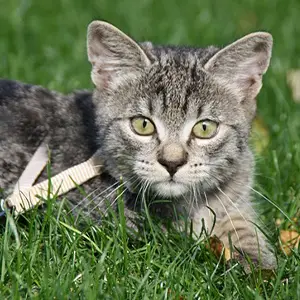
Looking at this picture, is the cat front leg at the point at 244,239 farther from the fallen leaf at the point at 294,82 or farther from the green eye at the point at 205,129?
the fallen leaf at the point at 294,82

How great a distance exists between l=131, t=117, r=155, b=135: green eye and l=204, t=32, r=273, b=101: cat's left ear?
1.39ft

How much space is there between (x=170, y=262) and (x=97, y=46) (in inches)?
46.8

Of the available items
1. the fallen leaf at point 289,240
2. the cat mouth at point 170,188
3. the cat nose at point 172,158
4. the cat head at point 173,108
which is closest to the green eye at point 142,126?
the cat head at point 173,108

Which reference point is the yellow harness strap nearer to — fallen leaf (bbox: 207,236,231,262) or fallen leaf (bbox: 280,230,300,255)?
fallen leaf (bbox: 207,236,231,262)

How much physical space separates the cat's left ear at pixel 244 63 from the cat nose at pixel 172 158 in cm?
52

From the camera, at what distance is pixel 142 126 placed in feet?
11.8

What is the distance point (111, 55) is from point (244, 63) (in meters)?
0.69

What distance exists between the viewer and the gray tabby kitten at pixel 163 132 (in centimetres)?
354

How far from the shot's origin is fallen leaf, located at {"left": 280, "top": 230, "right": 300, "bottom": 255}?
358 cm

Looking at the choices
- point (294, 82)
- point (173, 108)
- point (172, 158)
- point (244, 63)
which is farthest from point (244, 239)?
point (294, 82)

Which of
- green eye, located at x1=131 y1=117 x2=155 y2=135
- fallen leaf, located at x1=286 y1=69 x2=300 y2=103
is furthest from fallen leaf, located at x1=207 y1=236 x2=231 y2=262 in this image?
fallen leaf, located at x1=286 y1=69 x2=300 y2=103

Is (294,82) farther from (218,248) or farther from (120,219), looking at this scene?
(120,219)

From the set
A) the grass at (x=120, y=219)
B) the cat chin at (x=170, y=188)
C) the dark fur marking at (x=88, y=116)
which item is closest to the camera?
the grass at (x=120, y=219)

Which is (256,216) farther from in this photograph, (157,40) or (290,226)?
(157,40)
